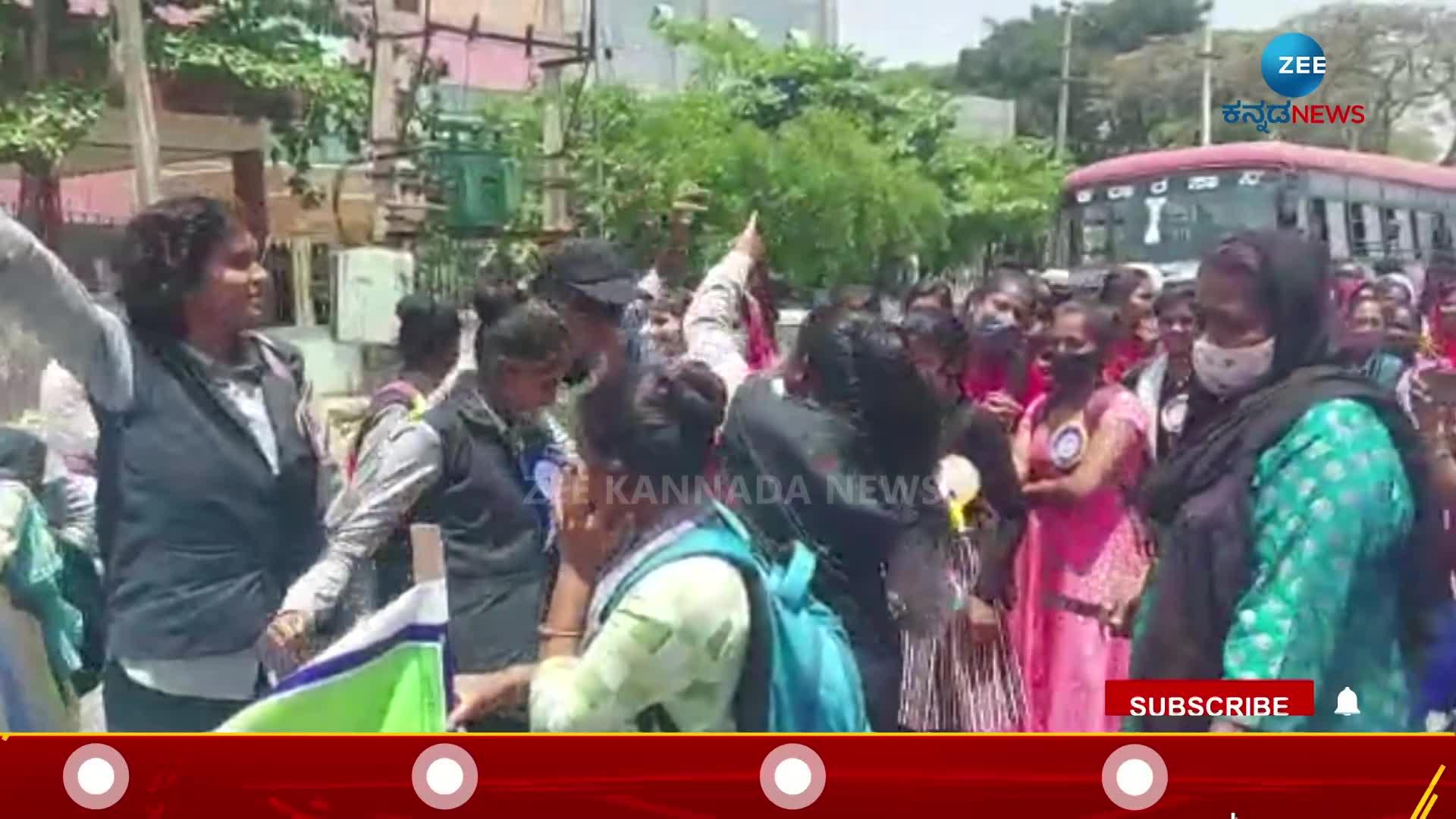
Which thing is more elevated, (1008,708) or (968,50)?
(968,50)

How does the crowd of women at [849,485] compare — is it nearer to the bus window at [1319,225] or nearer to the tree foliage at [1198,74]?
the bus window at [1319,225]

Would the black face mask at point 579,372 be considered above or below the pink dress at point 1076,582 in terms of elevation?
above

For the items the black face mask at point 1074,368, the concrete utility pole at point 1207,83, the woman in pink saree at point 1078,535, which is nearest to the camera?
the concrete utility pole at point 1207,83

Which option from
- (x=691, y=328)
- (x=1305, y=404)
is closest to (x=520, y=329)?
(x=691, y=328)

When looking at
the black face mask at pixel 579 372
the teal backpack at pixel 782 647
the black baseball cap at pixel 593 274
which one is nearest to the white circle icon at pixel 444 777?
the teal backpack at pixel 782 647

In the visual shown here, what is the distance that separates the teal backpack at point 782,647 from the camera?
2.79 meters

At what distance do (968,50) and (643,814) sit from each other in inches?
44.9

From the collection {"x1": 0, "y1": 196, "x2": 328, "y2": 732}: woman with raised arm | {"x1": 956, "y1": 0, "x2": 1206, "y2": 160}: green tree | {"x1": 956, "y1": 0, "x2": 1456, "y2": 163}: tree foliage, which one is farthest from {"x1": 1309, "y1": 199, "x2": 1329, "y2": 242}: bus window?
{"x1": 0, "y1": 196, "x2": 328, "y2": 732}: woman with raised arm

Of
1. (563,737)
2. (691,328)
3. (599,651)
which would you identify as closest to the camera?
(599,651)

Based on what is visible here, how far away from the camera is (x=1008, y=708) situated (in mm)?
3279

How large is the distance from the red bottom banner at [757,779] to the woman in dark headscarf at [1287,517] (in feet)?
0.19

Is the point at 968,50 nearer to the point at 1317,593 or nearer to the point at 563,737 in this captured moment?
the point at 1317,593

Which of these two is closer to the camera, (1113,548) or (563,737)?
(563,737)

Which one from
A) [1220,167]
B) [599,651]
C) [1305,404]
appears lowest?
[599,651]
